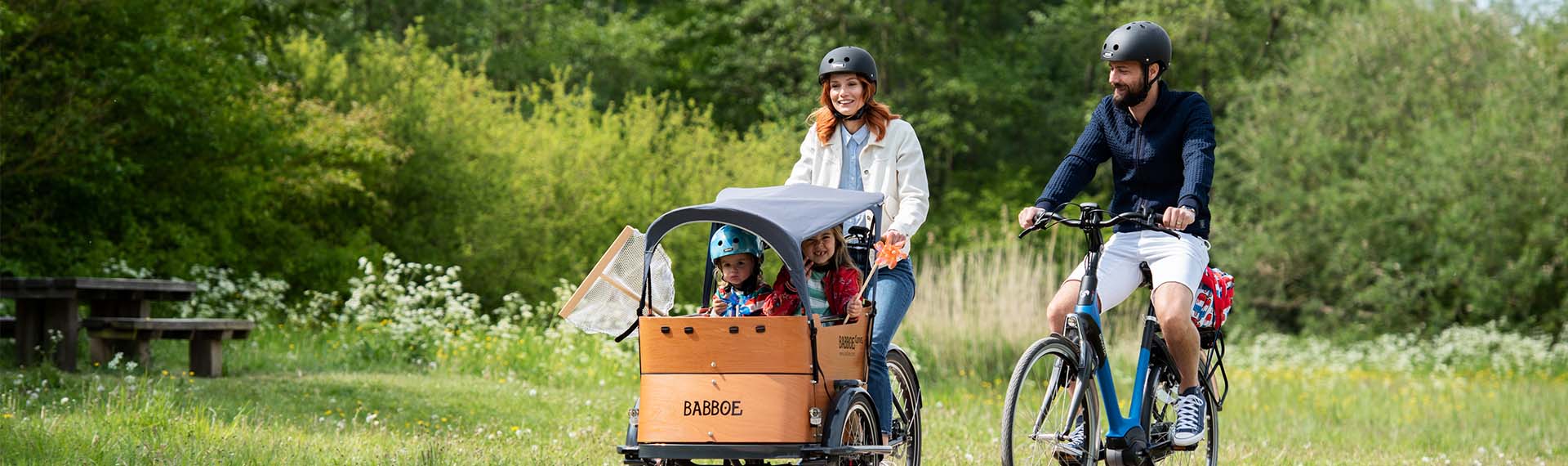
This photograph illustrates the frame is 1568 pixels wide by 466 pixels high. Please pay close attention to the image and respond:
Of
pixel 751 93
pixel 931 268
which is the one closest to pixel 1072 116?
pixel 751 93

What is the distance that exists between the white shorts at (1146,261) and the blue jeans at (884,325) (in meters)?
0.64

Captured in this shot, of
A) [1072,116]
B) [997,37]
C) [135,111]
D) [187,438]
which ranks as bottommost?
[187,438]

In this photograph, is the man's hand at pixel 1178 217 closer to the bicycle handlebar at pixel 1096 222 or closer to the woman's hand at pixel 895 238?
the bicycle handlebar at pixel 1096 222

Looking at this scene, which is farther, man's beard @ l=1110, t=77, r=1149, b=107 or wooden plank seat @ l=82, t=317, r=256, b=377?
wooden plank seat @ l=82, t=317, r=256, b=377

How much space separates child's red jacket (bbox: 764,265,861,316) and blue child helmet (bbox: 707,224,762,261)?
15 centimetres

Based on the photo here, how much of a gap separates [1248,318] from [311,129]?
16921 mm

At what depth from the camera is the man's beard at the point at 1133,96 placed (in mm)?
5562

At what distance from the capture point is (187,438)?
630 centimetres

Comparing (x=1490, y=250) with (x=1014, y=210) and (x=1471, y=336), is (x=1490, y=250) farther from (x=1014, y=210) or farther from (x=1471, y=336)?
(x=1014, y=210)

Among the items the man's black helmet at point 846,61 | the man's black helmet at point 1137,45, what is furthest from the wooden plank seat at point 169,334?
the man's black helmet at point 1137,45

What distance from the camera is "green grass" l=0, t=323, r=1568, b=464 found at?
6.30 m

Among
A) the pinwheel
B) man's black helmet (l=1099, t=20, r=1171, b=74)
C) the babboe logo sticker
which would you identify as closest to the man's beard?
man's black helmet (l=1099, t=20, r=1171, b=74)

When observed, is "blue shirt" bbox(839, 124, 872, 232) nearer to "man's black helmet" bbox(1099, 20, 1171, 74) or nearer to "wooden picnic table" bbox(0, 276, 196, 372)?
"man's black helmet" bbox(1099, 20, 1171, 74)

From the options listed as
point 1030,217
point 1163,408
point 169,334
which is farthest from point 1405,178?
point 1030,217
